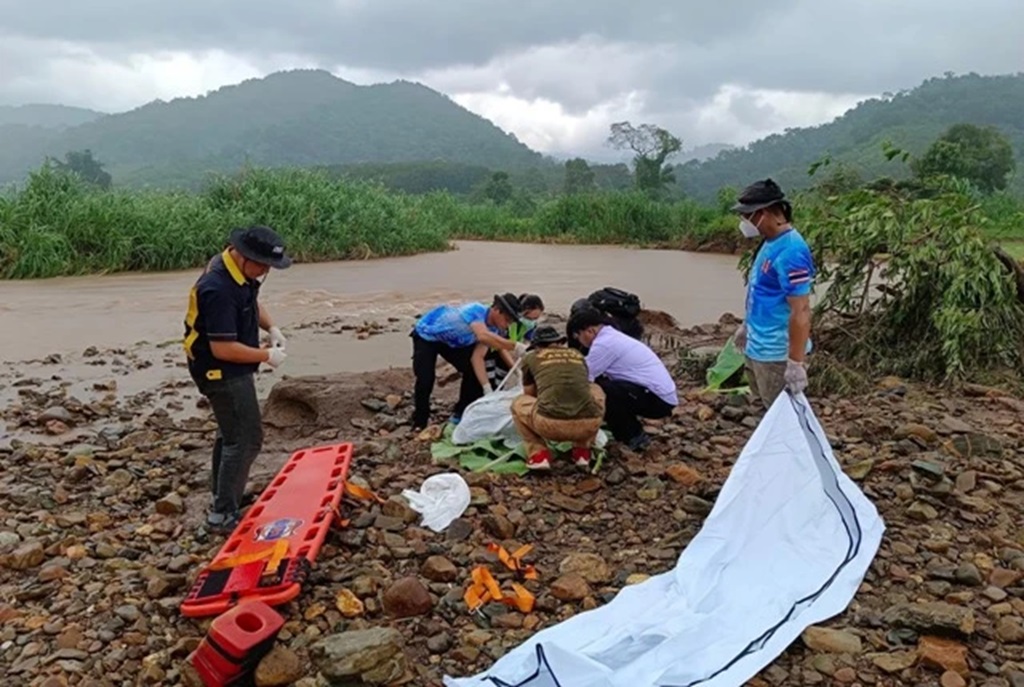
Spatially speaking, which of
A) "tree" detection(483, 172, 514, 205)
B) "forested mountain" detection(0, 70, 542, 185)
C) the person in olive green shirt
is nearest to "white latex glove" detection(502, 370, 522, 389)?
the person in olive green shirt

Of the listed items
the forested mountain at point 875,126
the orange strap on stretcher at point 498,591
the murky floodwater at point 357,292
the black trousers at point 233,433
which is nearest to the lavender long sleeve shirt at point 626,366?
the orange strap on stretcher at point 498,591

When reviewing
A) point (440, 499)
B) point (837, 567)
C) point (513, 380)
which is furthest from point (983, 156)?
point (440, 499)

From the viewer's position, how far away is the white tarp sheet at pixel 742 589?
2521 mm

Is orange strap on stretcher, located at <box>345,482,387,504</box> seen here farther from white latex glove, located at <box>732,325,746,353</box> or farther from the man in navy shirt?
white latex glove, located at <box>732,325,746,353</box>

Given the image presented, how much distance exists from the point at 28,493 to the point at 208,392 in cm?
170

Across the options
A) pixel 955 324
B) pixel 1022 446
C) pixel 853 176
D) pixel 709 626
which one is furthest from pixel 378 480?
pixel 853 176

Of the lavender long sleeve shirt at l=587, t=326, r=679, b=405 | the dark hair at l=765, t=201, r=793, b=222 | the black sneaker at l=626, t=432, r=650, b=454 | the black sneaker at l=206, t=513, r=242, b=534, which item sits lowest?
the black sneaker at l=206, t=513, r=242, b=534

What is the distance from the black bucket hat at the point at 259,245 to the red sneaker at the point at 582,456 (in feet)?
5.45

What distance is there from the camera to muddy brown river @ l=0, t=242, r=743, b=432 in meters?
8.67

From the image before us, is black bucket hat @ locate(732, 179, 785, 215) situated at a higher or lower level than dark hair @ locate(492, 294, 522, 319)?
higher

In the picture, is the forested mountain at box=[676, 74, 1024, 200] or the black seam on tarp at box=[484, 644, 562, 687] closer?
the black seam on tarp at box=[484, 644, 562, 687]

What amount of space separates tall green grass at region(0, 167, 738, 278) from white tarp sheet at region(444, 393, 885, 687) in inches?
595

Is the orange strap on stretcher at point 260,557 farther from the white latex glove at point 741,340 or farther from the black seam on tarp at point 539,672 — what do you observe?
the white latex glove at point 741,340

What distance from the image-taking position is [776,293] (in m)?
3.92
